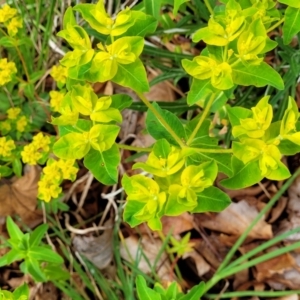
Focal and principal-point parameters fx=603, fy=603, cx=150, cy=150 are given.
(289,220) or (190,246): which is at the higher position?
(289,220)

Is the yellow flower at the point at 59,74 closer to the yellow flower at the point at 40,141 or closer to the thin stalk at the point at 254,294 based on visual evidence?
the yellow flower at the point at 40,141

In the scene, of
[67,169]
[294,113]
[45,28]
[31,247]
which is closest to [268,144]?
[294,113]

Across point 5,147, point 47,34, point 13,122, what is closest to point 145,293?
point 5,147

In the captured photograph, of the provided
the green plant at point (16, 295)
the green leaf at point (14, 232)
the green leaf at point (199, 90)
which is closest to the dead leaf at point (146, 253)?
the green leaf at point (14, 232)

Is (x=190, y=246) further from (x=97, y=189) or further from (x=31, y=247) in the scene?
(x=31, y=247)

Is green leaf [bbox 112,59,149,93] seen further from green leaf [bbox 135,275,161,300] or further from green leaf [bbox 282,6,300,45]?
green leaf [bbox 135,275,161,300]
